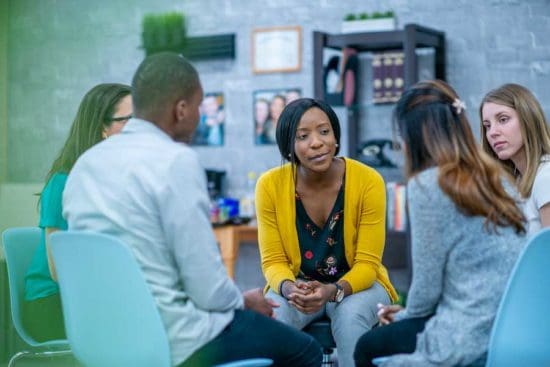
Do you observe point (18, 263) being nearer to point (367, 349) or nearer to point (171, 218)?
point (171, 218)

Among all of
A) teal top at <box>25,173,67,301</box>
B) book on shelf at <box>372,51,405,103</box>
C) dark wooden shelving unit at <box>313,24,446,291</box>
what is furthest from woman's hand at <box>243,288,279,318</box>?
book on shelf at <box>372,51,405,103</box>

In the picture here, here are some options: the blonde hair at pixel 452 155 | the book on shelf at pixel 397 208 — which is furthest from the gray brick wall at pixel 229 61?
the blonde hair at pixel 452 155

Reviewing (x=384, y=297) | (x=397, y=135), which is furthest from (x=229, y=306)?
(x=384, y=297)

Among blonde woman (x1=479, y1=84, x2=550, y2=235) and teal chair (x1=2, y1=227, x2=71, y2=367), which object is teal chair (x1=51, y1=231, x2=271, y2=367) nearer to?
teal chair (x1=2, y1=227, x2=71, y2=367)

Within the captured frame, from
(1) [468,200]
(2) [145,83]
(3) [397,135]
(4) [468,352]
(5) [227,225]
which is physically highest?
(2) [145,83]

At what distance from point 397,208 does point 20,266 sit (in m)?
2.83

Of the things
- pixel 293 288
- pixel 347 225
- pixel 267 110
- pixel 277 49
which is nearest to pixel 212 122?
pixel 267 110

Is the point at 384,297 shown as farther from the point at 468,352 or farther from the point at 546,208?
the point at 468,352

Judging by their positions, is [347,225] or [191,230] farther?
[347,225]

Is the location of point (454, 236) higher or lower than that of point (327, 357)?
higher

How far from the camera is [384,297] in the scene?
286 centimetres

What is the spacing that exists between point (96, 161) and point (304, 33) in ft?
12.7

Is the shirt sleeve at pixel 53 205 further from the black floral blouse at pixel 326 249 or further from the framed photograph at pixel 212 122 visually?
the framed photograph at pixel 212 122

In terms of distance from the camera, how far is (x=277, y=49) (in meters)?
5.87
